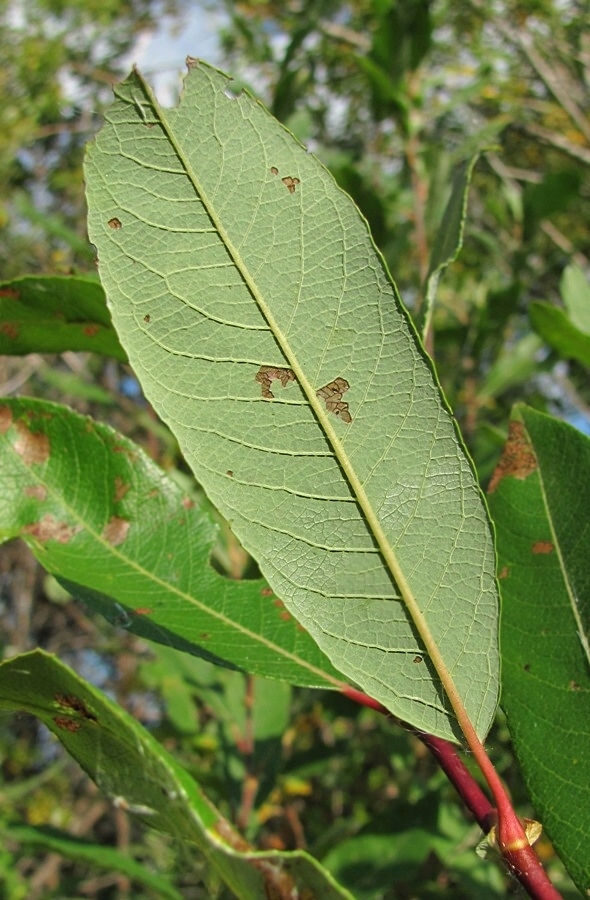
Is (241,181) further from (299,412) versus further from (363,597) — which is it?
(363,597)

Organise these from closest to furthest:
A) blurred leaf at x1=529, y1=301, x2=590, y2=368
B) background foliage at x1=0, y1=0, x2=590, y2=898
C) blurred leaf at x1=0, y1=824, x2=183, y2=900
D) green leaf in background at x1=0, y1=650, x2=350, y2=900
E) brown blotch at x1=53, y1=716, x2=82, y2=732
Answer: green leaf in background at x1=0, y1=650, x2=350, y2=900, brown blotch at x1=53, y1=716, x2=82, y2=732, blurred leaf at x1=529, y1=301, x2=590, y2=368, blurred leaf at x1=0, y1=824, x2=183, y2=900, background foliage at x1=0, y1=0, x2=590, y2=898

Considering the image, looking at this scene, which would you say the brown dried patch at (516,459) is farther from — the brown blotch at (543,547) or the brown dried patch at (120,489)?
the brown dried patch at (120,489)

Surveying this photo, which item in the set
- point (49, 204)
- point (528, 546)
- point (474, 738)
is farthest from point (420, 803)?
point (49, 204)

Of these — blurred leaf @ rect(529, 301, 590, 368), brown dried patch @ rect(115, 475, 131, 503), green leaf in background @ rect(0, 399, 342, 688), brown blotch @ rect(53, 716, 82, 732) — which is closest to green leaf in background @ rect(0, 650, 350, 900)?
brown blotch @ rect(53, 716, 82, 732)

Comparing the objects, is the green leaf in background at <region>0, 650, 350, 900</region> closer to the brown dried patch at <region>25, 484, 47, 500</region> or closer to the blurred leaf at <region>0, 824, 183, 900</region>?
the brown dried patch at <region>25, 484, 47, 500</region>

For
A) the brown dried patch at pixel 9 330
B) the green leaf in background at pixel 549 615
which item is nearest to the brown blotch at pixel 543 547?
the green leaf in background at pixel 549 615

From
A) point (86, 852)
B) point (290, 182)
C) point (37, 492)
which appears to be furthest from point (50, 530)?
point (86, 852)

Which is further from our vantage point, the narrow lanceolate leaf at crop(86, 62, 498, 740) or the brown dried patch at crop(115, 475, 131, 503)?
the brown dried patch at crop(115, 475, 131, 503)

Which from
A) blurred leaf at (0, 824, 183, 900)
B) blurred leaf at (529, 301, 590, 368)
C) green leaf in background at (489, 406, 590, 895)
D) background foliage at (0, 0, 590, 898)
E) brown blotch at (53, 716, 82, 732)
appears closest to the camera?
brown blotch at (53, 716, 82, 732)
